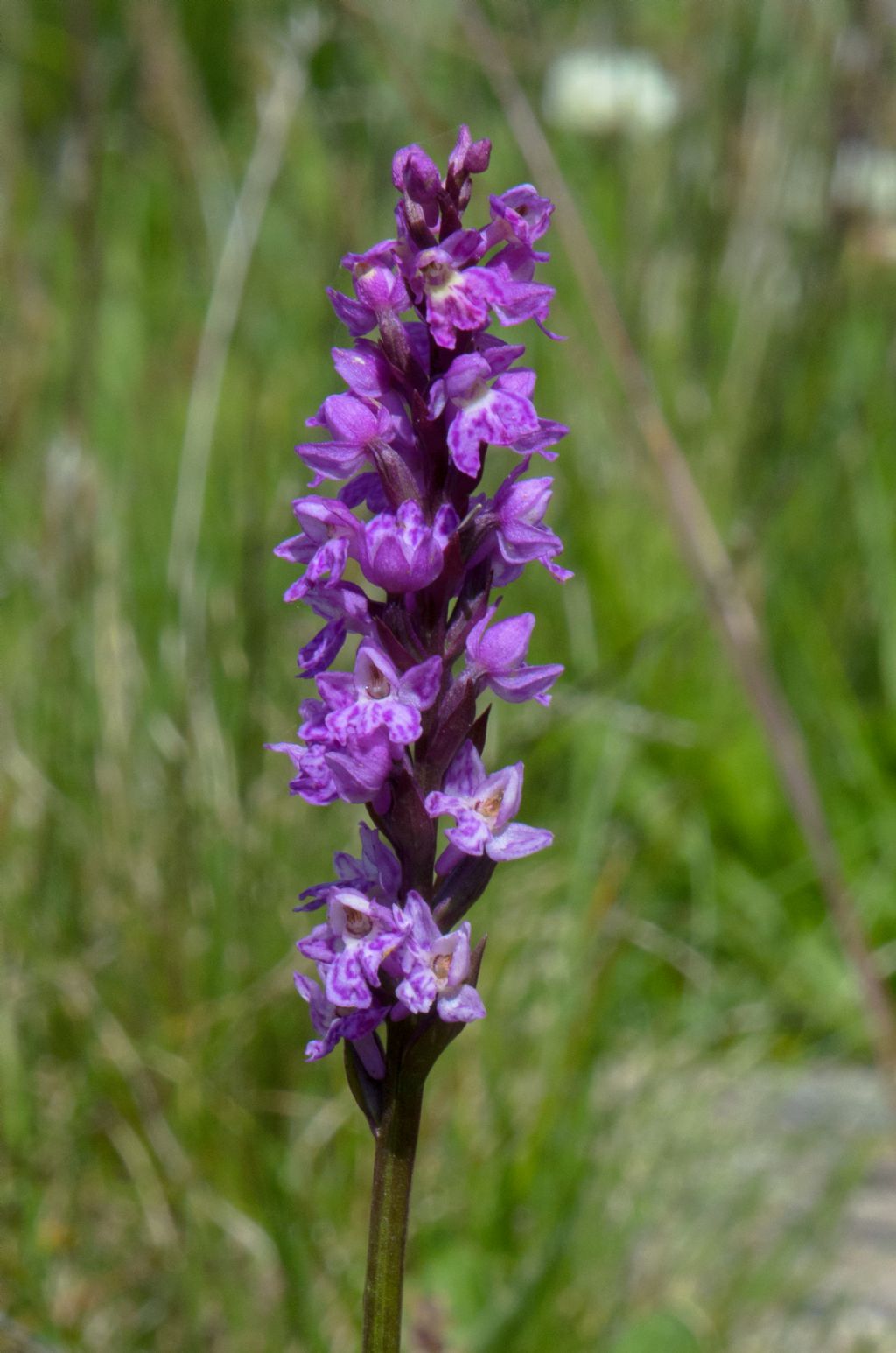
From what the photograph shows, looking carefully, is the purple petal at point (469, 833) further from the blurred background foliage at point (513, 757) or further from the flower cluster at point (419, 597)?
the blurred background foliage at point (513, 757)

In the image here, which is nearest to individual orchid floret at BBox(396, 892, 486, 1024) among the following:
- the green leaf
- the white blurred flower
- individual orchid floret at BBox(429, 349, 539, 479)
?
individual orchid floret at BBox(429, 349, 539, 479)

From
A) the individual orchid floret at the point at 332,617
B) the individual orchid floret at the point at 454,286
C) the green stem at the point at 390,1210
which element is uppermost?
the individual orchid floret at the point at 454,286

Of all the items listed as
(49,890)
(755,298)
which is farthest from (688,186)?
(49,890)

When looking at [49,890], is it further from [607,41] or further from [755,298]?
[607,41]

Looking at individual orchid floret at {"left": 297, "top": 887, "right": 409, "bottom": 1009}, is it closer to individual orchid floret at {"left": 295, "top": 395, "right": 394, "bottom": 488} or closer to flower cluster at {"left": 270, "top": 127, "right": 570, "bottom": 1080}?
flower cluster at {"left": 270, "top": 127, "right": 570, "bottom": 1080}

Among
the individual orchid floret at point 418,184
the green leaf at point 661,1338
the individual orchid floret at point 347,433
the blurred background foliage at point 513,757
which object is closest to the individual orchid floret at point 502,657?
the individual orchid floret at point 347,433

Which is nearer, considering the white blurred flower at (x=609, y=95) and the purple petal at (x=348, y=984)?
the purple petal at (x=348, y=984)
